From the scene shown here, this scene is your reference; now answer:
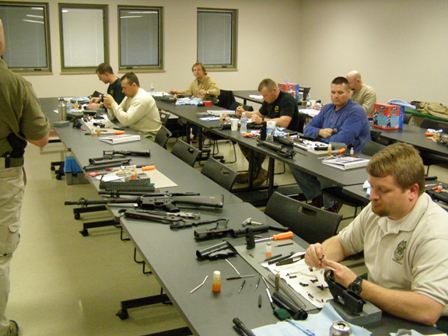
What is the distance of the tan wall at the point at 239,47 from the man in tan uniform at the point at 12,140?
21.3 feet

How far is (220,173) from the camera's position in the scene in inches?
135

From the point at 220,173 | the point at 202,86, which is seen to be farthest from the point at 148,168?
the point at 202,86

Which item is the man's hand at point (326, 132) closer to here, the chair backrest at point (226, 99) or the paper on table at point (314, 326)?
the paper on table at point (314, 326)

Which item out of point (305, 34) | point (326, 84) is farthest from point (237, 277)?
point (305, 34)

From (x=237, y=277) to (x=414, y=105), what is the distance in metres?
6.18

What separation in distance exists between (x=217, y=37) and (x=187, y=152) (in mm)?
6548

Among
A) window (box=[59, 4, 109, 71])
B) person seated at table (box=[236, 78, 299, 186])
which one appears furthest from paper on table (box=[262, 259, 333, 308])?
window (box=[59, 4, 109, 71])

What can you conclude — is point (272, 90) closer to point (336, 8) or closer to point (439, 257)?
point (439, 257)

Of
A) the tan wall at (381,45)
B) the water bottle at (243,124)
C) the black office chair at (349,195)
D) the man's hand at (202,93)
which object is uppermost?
the tan wall at (381,45)

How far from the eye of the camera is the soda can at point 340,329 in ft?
4.79

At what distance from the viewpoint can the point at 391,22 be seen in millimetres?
8266

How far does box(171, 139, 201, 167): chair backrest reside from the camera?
3.88 m

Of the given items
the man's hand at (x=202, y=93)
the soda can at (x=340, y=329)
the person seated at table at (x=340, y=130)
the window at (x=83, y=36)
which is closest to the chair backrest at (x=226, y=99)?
the man's hand at (x=202, y=93)

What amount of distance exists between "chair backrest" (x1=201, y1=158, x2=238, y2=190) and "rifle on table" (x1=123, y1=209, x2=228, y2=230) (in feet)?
2.32
